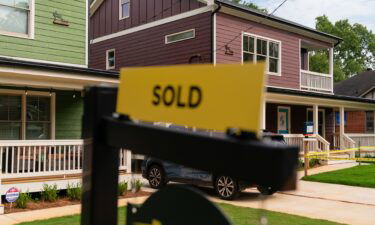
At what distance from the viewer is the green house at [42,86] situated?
949cm

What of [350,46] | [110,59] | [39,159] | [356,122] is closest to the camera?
[39,159]

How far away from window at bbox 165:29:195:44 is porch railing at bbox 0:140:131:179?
8.42m

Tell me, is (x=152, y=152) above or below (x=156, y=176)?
above

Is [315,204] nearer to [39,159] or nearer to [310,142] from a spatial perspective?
[39,159]

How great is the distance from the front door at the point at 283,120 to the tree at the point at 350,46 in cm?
3981

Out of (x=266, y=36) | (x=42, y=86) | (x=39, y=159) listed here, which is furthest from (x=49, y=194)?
(x=266, y=36)

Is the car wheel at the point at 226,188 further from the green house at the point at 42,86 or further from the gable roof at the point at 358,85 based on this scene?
the gable roof at the point at 358,85

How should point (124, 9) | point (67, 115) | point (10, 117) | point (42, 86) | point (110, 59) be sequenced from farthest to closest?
point (110, 59) → point (124, 9) → point (67, 115) → point (10, 117) → point (42, 86)

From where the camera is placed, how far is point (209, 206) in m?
1.17

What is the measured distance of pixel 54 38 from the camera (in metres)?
11.7

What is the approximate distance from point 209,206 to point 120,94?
1.56 feet

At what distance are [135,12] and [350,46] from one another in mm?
49321

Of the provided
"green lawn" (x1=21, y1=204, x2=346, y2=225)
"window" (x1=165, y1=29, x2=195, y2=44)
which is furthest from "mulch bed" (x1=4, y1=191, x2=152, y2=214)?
"window" (x1=165, y1=29, x2=195, y2=44)

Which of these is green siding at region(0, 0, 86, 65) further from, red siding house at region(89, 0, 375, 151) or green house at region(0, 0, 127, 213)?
red siding house at region(89, 0, 375, 151)
